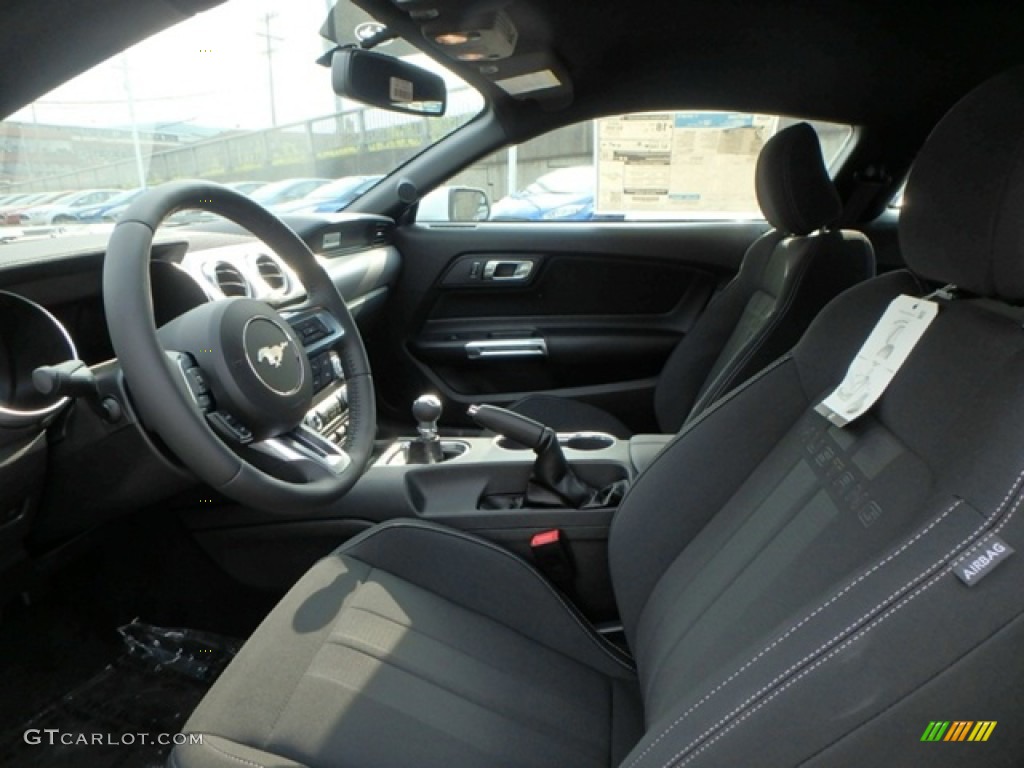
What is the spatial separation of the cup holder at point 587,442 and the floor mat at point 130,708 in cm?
83

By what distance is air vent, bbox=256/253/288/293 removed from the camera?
1.60 metres

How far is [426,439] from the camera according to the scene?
1553 millimetres

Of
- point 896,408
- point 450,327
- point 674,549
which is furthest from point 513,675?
point 450,327

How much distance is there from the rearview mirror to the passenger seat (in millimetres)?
893

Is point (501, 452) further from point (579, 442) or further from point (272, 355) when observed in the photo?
point (272, 355)

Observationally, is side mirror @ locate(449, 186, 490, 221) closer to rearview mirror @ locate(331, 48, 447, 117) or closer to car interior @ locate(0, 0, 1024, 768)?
car interior @ locate(0, 0, 1024, 768)

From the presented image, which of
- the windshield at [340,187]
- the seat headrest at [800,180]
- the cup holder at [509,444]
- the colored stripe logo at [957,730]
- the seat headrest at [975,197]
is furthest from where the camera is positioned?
the windshield at [340,187]

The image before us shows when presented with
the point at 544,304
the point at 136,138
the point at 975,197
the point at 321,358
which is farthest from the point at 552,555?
the point at 544,304

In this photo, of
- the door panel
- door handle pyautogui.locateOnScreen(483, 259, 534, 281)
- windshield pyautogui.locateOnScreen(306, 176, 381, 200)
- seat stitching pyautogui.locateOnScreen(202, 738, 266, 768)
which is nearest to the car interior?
seat stitching pyautogui.locateOnScreen(202, 738, 266, 768)

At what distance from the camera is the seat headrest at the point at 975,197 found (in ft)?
2.43

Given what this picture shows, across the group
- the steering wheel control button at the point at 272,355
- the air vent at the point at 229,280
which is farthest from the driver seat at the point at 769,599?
the air vent at the point at 229,280

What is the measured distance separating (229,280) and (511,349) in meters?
1.22

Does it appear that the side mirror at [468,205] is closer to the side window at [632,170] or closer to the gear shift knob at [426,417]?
the side window at [632,170]

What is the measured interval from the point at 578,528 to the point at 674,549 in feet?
0.75
